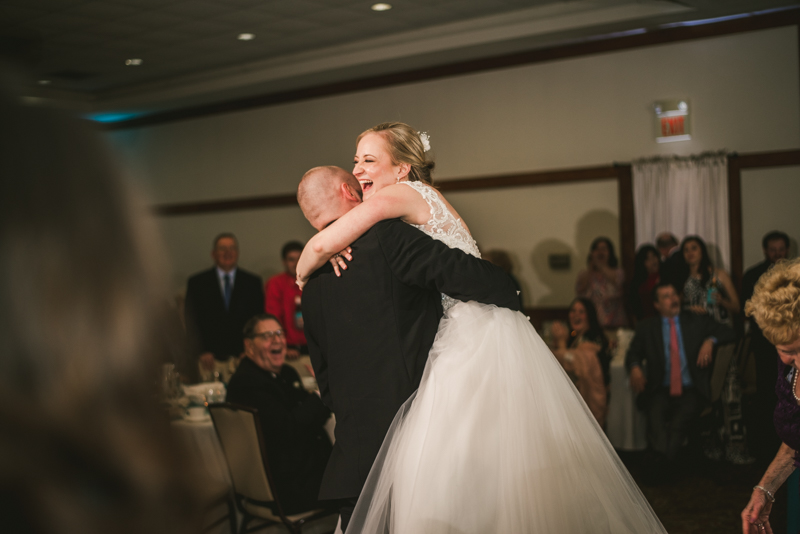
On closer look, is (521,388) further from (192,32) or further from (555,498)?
(192,32)

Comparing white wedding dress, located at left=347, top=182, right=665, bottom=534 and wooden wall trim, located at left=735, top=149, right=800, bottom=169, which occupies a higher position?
wooden wall trim, located at left=735, top=149, right=800, bottom=169

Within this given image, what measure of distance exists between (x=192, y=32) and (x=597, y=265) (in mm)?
4646

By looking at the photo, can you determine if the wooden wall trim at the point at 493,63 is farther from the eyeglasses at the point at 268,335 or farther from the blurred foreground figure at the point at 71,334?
the blurred foreground figure at the point at 71,334

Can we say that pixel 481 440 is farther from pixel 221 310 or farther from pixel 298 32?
pixel 298 32

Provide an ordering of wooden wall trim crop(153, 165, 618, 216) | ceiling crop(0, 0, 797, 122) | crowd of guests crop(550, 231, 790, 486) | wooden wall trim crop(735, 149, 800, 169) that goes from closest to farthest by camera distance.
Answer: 1. crowd of guests crop(550, 231, 790, 486)
2. ceiling crop(0, 0, 797, 122)
3. wooden wall trim crop(735, 149, 800, 169)
4. wooden wall trim crop(153, 165, 618, 216)

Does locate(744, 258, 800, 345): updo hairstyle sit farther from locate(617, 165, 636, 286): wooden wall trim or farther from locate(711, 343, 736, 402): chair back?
locate(617, 165, 636, 286): wooden wall trim

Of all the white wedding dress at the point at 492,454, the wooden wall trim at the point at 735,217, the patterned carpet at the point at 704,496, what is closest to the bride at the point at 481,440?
the white wedding dress at the point at 492,454

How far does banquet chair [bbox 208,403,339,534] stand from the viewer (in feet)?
10.5

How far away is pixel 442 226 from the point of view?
190 centimetres

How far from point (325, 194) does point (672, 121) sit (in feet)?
18.4

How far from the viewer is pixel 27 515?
1.31 feet

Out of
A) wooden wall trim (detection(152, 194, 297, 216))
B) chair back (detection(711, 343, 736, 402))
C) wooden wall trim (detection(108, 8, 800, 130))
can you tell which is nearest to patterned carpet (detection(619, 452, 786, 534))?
chair back (detection(711, 343, 736, 402))

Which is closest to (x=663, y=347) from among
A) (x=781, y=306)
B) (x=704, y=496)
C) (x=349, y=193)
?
(x=704, y=496)

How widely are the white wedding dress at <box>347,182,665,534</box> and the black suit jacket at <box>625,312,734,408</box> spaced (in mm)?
3277
